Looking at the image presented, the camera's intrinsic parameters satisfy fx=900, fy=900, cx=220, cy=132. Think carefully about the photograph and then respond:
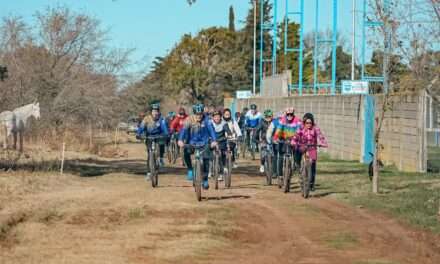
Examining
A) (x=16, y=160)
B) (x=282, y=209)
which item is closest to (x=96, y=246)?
(x=282, y=209)

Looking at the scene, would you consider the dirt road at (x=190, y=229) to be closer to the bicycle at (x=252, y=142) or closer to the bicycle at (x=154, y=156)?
the bicycle at (x=154, y=156)

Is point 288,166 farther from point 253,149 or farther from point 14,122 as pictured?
point 253,149

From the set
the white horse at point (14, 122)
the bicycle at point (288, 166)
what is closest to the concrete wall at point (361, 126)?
the bicycle at point (288, 166)

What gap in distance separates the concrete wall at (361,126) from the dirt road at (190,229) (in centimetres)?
552

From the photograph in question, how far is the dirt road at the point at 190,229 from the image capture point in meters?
11.2

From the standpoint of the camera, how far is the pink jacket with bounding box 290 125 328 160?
60.5 ft

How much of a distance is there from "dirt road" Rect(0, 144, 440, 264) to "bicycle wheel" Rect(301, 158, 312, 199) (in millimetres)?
221

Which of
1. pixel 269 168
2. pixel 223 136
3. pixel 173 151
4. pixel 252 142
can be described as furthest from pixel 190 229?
pixel 252 142

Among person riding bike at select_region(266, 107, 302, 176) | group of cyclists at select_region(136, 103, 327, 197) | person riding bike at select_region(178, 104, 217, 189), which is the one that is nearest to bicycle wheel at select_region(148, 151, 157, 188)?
group of cyclists at select_region(136, 103, 327, 197)

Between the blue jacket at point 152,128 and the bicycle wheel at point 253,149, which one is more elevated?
the blue jacket at point 152,128

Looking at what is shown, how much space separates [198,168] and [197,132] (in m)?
1.03

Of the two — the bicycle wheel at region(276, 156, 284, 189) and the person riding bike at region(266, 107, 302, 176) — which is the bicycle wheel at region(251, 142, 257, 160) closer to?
the bicycle wheel at region(276, 156, 284, 189)

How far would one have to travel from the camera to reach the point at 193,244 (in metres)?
11.9

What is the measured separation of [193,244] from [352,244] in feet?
7.24
